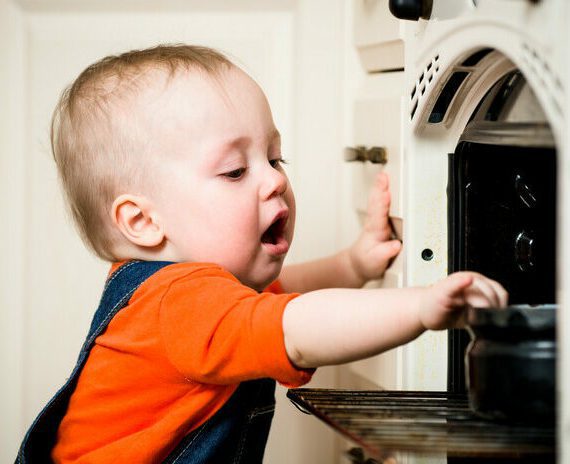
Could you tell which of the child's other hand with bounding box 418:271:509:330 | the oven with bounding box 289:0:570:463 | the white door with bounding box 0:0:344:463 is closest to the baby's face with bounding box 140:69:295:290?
the oven with bounding box 289:0:570:463

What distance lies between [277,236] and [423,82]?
27 centimetres

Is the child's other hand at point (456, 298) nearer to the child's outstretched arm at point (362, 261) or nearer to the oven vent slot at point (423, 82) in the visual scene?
the oven vent slot at point (423, 82)

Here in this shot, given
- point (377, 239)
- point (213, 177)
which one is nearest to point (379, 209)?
point (377, 239)

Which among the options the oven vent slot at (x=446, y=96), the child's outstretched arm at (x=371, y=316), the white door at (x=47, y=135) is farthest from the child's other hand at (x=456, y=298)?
the white door at (x=47, y=135)

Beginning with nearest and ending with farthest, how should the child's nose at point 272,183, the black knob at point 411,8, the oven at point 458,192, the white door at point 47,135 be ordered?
the oven at point 458,192, the black knob at point 411,8, the child's nose at point 272,183, the white door at point 47,135

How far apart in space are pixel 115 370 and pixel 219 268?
192 millimetres

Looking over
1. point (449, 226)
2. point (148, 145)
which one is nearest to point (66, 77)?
point (148, 145)

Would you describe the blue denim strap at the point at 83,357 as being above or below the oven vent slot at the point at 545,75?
below

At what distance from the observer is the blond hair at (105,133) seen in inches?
42.7

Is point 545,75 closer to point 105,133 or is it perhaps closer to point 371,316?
point 371,316

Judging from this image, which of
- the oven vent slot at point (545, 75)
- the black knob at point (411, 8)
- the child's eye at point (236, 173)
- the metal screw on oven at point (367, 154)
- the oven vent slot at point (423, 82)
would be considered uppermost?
the black knob at point (411, 8)

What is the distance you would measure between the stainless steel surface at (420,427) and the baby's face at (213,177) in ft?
0.73

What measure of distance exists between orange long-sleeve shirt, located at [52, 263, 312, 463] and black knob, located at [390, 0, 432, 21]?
13.5 inches

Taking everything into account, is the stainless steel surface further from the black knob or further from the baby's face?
the black knob
